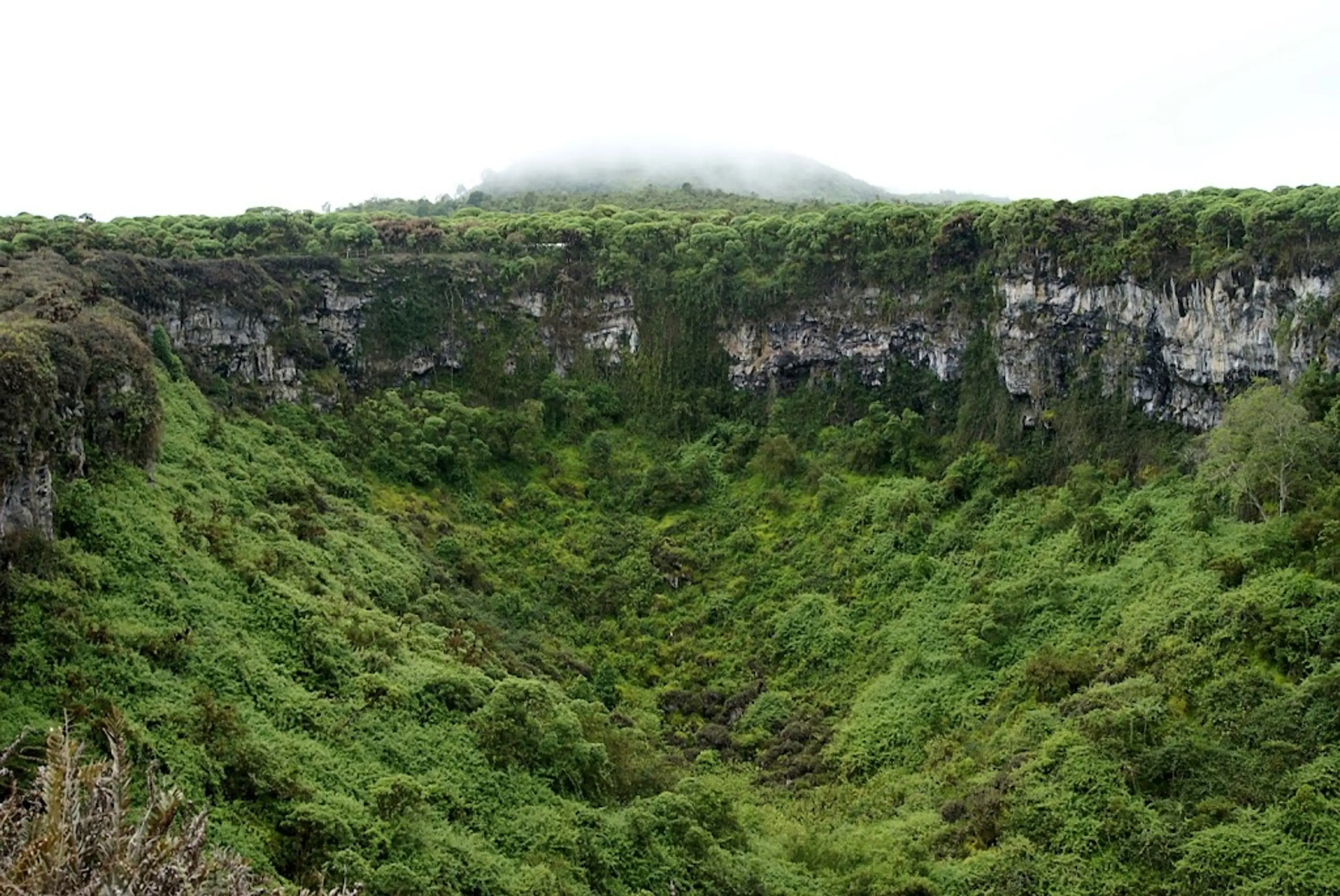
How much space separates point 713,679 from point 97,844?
32.5 metres

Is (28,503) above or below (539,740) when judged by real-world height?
above

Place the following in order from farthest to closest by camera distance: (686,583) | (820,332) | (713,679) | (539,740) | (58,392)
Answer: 1. (820,332)
2. (686,583)
3. (713,679)
4. (539,740)
5. (58,392)

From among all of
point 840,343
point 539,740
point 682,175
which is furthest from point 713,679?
point 682,175

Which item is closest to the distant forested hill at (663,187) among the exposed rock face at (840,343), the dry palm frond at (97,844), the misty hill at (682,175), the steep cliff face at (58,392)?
the misty hill at (682,175)

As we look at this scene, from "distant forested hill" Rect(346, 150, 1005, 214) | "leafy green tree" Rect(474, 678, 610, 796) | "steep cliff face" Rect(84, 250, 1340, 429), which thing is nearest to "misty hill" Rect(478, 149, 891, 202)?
"distant forested hill" Rect(346, 150, 1005, 214)

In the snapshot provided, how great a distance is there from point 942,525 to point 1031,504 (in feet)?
10.1

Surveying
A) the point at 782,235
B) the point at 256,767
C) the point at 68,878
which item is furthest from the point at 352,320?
the point at 68,878

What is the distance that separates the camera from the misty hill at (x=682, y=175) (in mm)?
94000

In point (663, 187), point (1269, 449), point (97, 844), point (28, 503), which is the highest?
point (663, 187)

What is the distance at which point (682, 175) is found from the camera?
101 m

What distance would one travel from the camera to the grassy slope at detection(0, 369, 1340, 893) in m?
20.6

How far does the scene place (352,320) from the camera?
47.6 metres

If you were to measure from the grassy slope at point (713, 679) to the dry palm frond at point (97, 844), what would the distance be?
12996 millimetres

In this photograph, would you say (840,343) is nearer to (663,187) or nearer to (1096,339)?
(1096,339)
